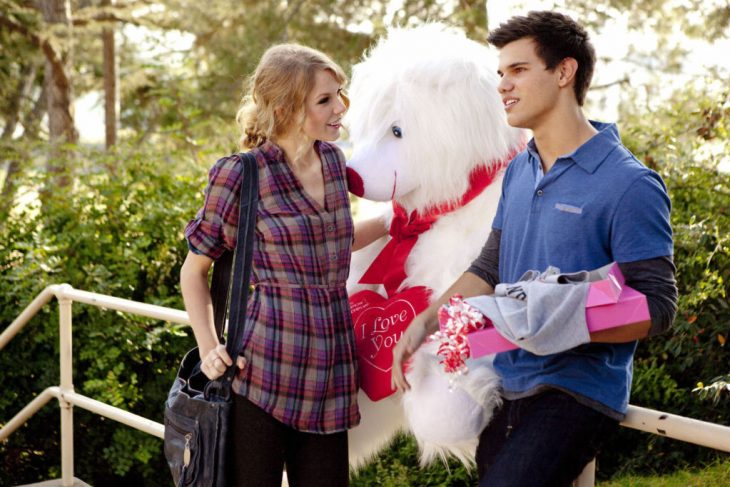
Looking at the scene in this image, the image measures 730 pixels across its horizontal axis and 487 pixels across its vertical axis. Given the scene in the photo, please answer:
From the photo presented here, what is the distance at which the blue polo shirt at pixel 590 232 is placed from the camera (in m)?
1.64

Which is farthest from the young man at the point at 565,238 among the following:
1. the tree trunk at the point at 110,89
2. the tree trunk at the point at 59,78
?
the tree trunk at the point at 110,89

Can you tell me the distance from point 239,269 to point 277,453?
50 cm

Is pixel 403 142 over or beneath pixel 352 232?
over

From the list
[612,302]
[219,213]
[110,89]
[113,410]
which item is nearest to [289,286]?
[219,213]

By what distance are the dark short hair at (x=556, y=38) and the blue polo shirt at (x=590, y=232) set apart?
0.13 metres

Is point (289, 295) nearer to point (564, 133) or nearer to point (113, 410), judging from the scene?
point (564, 133)

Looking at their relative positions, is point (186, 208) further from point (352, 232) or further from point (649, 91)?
point (649, 91)

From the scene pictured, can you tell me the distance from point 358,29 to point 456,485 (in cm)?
698

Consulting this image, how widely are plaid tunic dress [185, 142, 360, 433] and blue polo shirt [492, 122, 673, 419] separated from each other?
0.50 m

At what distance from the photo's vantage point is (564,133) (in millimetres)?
1839

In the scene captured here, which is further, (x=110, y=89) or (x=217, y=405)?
(x=110, y=89)

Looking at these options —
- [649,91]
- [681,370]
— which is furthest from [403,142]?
[649,91]

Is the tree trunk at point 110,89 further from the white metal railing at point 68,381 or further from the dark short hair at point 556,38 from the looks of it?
the dark short hair at point 556,38

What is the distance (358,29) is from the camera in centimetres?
1033
